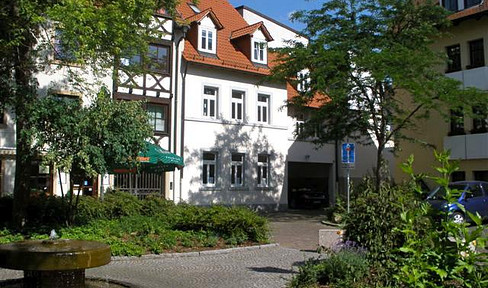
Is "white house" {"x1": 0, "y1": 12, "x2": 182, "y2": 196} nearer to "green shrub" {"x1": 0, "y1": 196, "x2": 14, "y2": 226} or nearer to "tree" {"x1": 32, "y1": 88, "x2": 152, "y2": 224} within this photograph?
"green shrub" {"x1": 0, "y1": 196, "x2": 14, "y2": 226}

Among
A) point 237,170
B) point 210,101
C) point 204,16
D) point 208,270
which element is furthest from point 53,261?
point 204,16

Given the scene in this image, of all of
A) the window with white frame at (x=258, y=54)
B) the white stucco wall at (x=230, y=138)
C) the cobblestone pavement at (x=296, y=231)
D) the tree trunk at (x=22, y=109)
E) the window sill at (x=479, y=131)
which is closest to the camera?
the tree trunk at (x=22, y=109)

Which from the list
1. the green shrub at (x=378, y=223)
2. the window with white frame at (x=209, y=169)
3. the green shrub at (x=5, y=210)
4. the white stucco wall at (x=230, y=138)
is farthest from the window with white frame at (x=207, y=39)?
the green shrub at (x=378, y=223)

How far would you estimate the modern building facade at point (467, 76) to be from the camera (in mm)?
26625

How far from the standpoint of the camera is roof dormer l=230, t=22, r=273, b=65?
96.7ft

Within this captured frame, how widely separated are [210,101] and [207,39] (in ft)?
11.0

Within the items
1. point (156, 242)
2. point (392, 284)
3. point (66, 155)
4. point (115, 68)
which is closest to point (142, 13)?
point (115, 68)

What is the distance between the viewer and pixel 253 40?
29.5 metres

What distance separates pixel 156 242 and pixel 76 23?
18.2ft

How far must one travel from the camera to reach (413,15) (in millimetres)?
22922

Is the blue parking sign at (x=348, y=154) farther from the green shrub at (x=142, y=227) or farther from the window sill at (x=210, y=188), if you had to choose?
the window sill at (x=210, y=188)

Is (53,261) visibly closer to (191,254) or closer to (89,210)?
(191,254)

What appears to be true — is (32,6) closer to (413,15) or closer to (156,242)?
(156,242)

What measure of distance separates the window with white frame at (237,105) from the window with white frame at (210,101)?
3.74 ft
